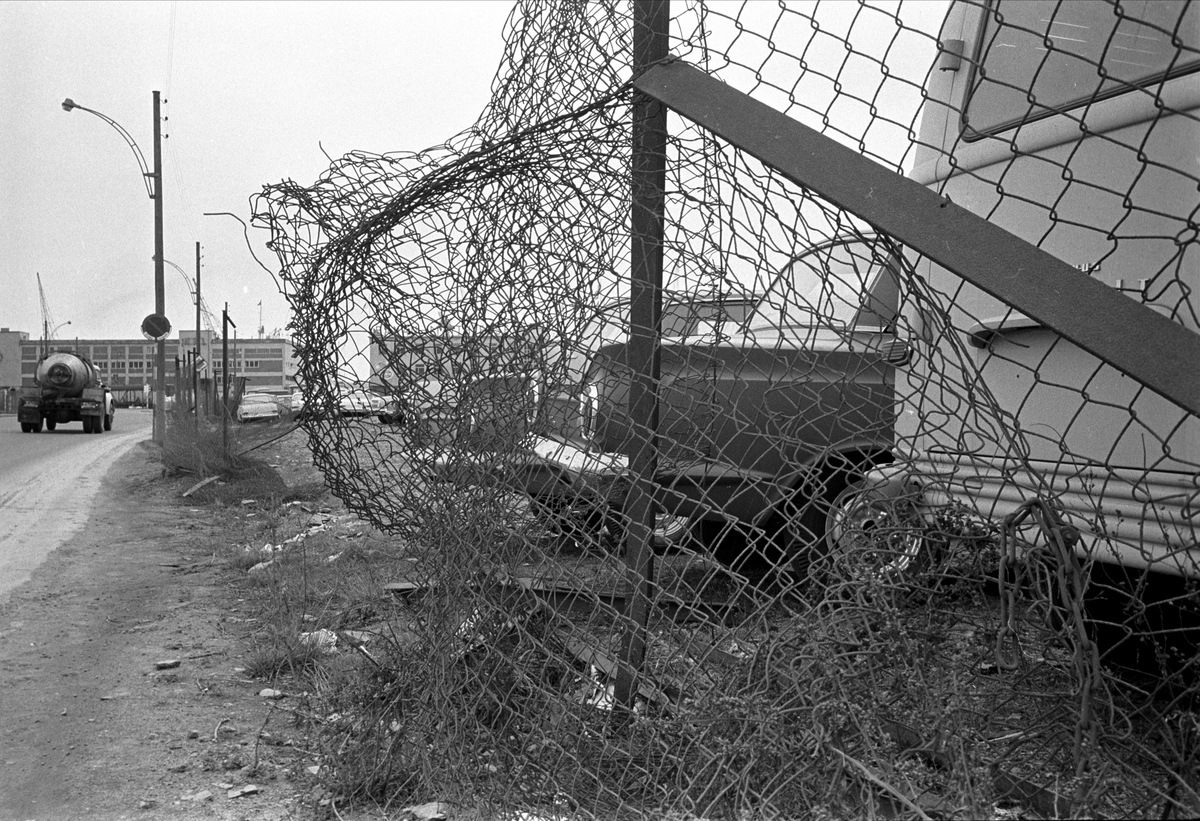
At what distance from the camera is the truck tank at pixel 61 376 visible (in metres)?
29.0

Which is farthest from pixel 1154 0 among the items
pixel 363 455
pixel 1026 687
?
pixel 363 455

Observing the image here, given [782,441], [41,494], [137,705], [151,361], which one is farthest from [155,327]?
[151,361]

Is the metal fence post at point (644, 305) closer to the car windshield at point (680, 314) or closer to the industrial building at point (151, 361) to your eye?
the car windshield at point (680, 314)

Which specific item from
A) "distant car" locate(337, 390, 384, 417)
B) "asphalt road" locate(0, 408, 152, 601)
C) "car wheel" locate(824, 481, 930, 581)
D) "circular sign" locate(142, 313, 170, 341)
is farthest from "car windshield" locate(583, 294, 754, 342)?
"circular sign" locate(142, 313, 170, 341)

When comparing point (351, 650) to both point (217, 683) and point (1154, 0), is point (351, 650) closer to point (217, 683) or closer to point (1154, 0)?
point (217, 683)

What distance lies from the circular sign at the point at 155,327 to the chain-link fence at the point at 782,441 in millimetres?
17196

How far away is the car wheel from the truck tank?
3191 centimetres

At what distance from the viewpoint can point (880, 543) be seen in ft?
6.81

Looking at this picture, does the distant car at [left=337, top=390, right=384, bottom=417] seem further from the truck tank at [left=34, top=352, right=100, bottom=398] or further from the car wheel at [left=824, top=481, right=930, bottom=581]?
the truck tank at [left=34, top=352, right=100, bottom=398]

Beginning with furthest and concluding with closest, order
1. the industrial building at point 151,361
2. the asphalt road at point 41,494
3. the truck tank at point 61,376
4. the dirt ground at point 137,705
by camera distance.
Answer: the truck tank at point 61,376, the industrial building at point 151,361, the asphalt road at point 41,494, the dirt ground at point 137,705

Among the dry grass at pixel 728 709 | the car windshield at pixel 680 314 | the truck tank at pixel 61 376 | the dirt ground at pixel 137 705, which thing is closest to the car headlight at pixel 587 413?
the car windshield at pixel 680 314

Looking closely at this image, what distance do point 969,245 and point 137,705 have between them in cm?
349

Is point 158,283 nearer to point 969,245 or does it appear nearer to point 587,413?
point 587,413

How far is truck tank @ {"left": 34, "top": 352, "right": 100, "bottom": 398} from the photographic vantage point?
2902cm
